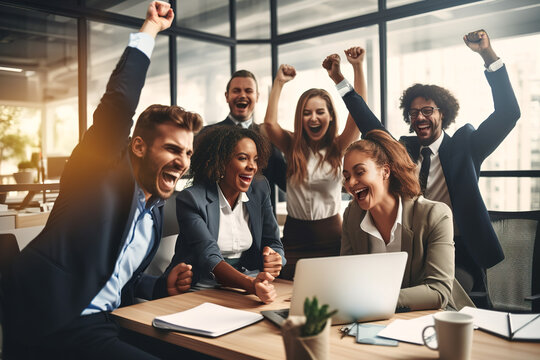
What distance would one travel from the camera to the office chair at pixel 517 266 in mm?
2334

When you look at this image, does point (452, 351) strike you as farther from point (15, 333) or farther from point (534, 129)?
point (534, 129)

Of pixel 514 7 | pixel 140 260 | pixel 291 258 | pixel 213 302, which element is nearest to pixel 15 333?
pixel 140 260

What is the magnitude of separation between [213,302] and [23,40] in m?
2.97

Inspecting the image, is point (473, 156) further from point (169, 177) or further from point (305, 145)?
point (169, 177)

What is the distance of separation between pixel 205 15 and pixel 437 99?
2.68m

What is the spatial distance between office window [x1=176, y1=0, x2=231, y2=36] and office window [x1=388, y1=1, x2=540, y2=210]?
174cm

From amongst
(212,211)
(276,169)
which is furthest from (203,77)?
(212,211)

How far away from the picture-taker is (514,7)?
3672 mm

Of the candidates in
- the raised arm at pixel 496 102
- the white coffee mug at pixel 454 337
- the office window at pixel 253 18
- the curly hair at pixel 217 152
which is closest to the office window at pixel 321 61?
the office window at pixel 253 18

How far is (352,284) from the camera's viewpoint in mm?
1413

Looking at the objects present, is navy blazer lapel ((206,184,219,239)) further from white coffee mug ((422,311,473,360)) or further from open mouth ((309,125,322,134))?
white coffee mug ((422,311,473,360))

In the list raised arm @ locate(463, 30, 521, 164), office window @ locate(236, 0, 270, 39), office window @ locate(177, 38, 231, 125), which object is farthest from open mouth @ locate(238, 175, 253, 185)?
office window @ locate(236, 0, 270, 39)

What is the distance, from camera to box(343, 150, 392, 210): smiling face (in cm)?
206

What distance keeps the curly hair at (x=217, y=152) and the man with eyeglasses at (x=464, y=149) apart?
0.85 metres
